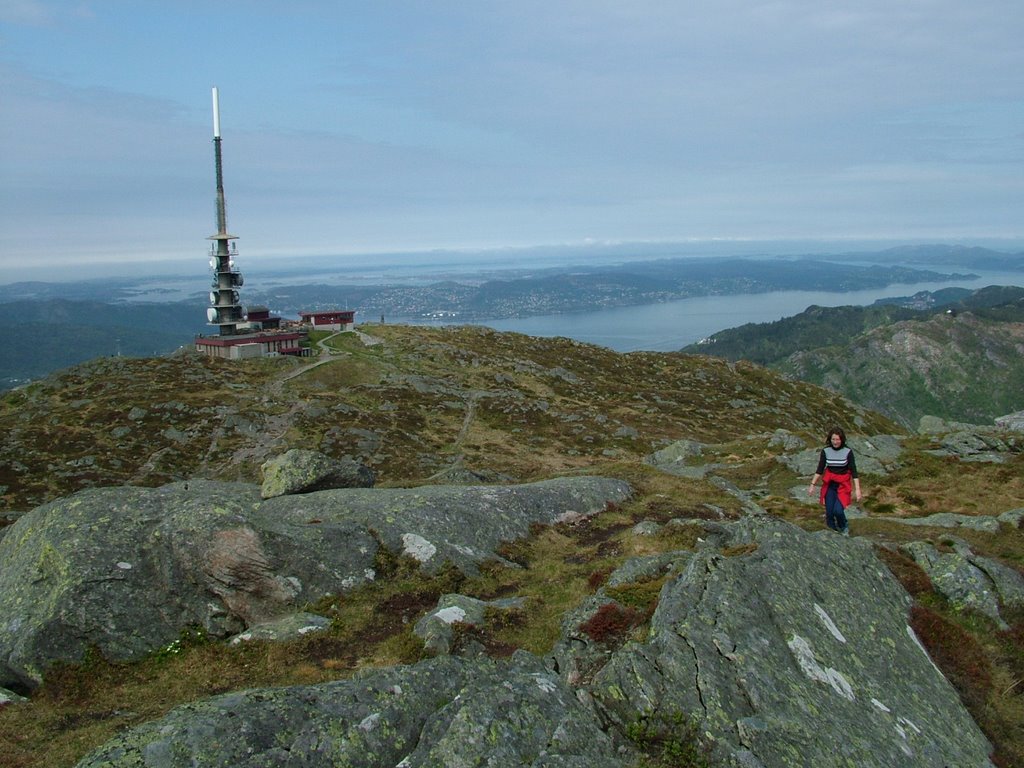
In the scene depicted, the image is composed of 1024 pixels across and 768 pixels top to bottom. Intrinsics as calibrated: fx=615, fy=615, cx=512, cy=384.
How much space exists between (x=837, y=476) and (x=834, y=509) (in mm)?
1246

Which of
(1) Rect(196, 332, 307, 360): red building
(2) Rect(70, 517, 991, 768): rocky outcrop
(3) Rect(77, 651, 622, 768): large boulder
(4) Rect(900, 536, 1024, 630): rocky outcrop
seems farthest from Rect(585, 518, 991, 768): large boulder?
(1) Rect(196, 332, 307, 360): red building

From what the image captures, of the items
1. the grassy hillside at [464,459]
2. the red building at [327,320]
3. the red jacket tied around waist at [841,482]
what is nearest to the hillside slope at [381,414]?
the grassy hillside at [464,459]

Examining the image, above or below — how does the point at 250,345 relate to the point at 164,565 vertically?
below

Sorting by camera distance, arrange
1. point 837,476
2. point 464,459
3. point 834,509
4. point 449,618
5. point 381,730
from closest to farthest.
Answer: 1. point 381,730
2. point 449,618
3. point 837,476
4. point 834,509
5. point 464,459

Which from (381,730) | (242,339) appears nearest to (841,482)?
(381,730)

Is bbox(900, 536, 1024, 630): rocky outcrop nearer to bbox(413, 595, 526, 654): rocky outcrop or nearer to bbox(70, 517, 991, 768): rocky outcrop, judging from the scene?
bbox(70, 517, 991, 768): rocky outcrop

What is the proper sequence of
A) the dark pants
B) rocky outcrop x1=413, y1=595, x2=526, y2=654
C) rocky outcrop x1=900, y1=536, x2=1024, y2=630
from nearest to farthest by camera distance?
rocky outcrop x1=413, y1=595, x2=526, y2=654 < rocky outcrop x1=900, y1=536, x2=1024, y2=630 < the dark pants

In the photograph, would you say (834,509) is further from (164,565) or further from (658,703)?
(164,565)

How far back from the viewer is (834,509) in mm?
22172

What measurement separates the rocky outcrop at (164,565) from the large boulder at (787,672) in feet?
32.8

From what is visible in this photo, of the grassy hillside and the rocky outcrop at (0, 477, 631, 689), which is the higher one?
the rocky outcrop at (0, 477, 631, 689)

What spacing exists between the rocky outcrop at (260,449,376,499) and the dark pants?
21815mm

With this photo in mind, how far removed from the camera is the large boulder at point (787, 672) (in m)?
11.5

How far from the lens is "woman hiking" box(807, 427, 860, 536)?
2161 cm
